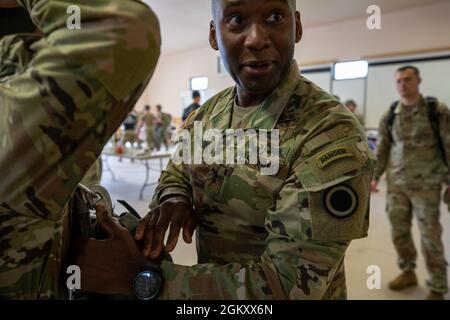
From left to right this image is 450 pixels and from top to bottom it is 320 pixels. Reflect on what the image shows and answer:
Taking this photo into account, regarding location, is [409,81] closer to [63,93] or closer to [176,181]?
[176,181]

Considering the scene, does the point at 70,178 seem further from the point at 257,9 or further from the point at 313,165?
the point at 257,9

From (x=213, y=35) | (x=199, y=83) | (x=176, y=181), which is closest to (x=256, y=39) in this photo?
(x=213, y=35)

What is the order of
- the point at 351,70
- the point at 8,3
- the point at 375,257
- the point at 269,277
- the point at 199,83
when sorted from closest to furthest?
the point at 8,3 < the point at 269,277 < the point at 375,257 < the point at 351,70 < the point at 199,83

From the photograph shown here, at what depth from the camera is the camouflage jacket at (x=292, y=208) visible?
2.18 ft

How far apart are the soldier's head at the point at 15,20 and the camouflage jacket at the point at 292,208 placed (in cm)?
51

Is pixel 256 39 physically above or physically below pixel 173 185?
above

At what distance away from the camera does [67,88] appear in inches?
16.1

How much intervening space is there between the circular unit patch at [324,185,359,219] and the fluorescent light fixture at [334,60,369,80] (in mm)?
6237

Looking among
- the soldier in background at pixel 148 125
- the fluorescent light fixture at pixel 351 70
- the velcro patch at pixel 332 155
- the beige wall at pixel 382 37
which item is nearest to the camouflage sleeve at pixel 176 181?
the velcro patch at pixel 332 155

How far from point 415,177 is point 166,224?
2.25 meters

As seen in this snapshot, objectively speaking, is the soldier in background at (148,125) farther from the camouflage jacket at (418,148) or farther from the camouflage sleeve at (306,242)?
the camouflage sleeve at (306,242)

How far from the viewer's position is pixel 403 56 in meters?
5.79

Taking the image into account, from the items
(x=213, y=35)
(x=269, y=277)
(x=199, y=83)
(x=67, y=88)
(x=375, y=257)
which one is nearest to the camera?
(x=67, y=88)
